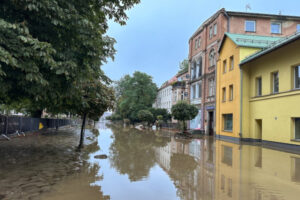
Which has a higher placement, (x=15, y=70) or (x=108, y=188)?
(x=15, y=70)

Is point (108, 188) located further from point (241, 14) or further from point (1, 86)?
point (241, 14)

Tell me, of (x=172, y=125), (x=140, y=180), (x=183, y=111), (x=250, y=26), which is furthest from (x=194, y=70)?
(x=140, y=180)

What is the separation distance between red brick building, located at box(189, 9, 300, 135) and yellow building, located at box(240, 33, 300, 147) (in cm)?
688

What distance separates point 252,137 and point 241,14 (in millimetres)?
15348

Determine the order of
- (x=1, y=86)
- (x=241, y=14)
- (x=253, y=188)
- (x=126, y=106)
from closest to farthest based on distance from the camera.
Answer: (x=1, y=86) < (x=253, y=188) < (x=241, y=14) < (x=126, y=106)

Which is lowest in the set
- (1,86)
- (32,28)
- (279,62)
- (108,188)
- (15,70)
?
(108,188)

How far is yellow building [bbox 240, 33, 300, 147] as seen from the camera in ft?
48.8

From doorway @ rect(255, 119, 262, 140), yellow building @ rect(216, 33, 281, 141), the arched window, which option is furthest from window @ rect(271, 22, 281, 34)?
doorway @ rect(255, 119, 262, 140)

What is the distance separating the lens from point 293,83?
15281 mm

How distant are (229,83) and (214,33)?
882cm

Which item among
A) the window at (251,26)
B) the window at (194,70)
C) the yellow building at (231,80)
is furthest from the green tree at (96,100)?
the window at (194,70)

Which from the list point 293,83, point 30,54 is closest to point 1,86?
point 30,54

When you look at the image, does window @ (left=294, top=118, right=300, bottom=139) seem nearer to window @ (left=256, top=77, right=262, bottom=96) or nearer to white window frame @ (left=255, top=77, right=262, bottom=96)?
white window frame @ (left=255, top=77, right=262, bottom=96)

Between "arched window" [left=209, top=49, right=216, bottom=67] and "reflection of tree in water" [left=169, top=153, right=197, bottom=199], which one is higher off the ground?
"arched window" [left=209, top=49, right=216, bottom=67]
